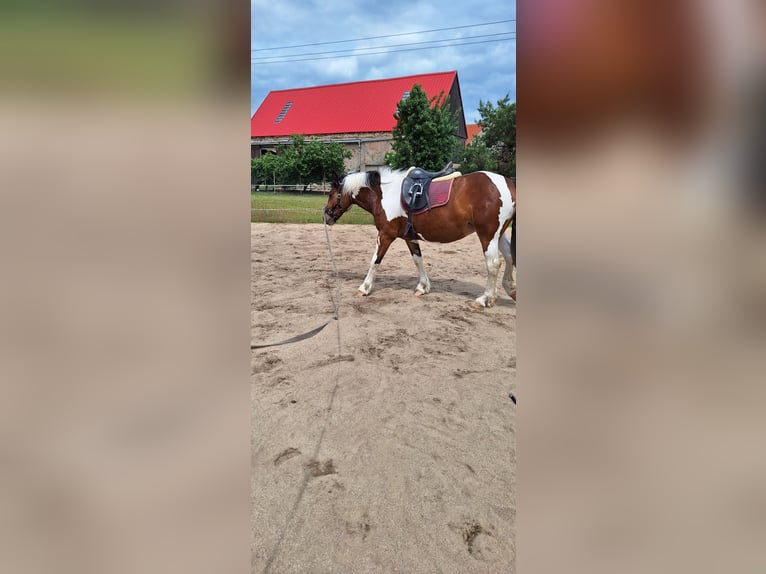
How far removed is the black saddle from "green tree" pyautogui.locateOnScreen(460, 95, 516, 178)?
9.92m

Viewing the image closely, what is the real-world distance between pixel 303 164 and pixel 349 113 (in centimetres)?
805

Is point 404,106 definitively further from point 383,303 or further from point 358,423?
point 358,423

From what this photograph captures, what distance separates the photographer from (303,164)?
2214 cm

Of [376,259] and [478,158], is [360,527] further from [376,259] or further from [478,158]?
[478,158]

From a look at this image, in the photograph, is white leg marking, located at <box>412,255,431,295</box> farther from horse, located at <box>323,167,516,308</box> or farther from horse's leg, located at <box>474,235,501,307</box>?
horse's leg, located at <box>474,235,501,307</box>

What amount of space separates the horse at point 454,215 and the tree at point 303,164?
17.0m

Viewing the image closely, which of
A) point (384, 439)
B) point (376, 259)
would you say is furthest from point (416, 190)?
point (384, 439)

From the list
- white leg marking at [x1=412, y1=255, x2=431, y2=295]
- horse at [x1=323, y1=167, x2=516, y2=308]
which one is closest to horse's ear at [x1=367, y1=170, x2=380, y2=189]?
horse at [x1=323, y1=167, x2=516, y2=308]

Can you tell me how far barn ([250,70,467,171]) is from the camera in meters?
25.0
